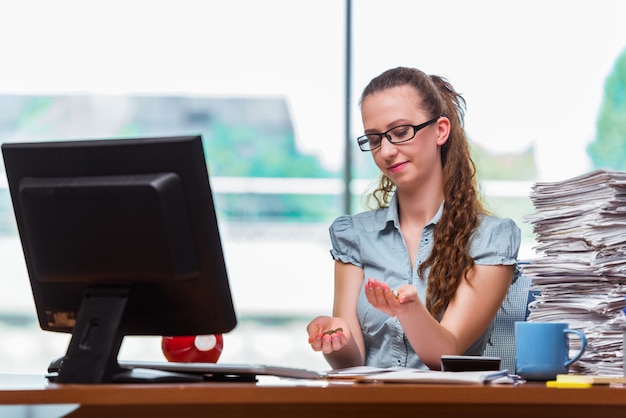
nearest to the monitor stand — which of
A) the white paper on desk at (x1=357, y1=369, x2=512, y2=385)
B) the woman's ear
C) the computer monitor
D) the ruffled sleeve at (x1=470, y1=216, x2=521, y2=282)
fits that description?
the computer monitor

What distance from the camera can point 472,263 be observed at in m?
2.09

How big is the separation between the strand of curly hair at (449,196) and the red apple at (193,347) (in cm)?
55

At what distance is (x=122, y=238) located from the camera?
1367 mm

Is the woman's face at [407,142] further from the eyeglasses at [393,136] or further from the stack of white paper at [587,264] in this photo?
the stack of white paper at [587,264]

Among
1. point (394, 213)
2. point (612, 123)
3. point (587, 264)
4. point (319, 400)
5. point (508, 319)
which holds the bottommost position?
point (319, 400)

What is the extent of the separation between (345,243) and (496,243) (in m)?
0.40

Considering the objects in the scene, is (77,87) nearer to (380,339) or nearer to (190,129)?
(190,129)

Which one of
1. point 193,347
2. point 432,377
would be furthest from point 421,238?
point 432,377

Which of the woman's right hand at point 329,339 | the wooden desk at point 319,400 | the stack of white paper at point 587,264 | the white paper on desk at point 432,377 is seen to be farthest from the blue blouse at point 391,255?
the wooden desk at point 319,400

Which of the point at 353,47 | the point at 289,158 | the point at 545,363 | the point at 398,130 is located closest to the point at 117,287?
the point at 545,363

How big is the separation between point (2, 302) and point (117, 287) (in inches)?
145

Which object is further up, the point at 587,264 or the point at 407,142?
the point at 407,142

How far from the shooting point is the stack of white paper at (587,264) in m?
1.71

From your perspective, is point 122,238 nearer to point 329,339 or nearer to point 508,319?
point 329,339
